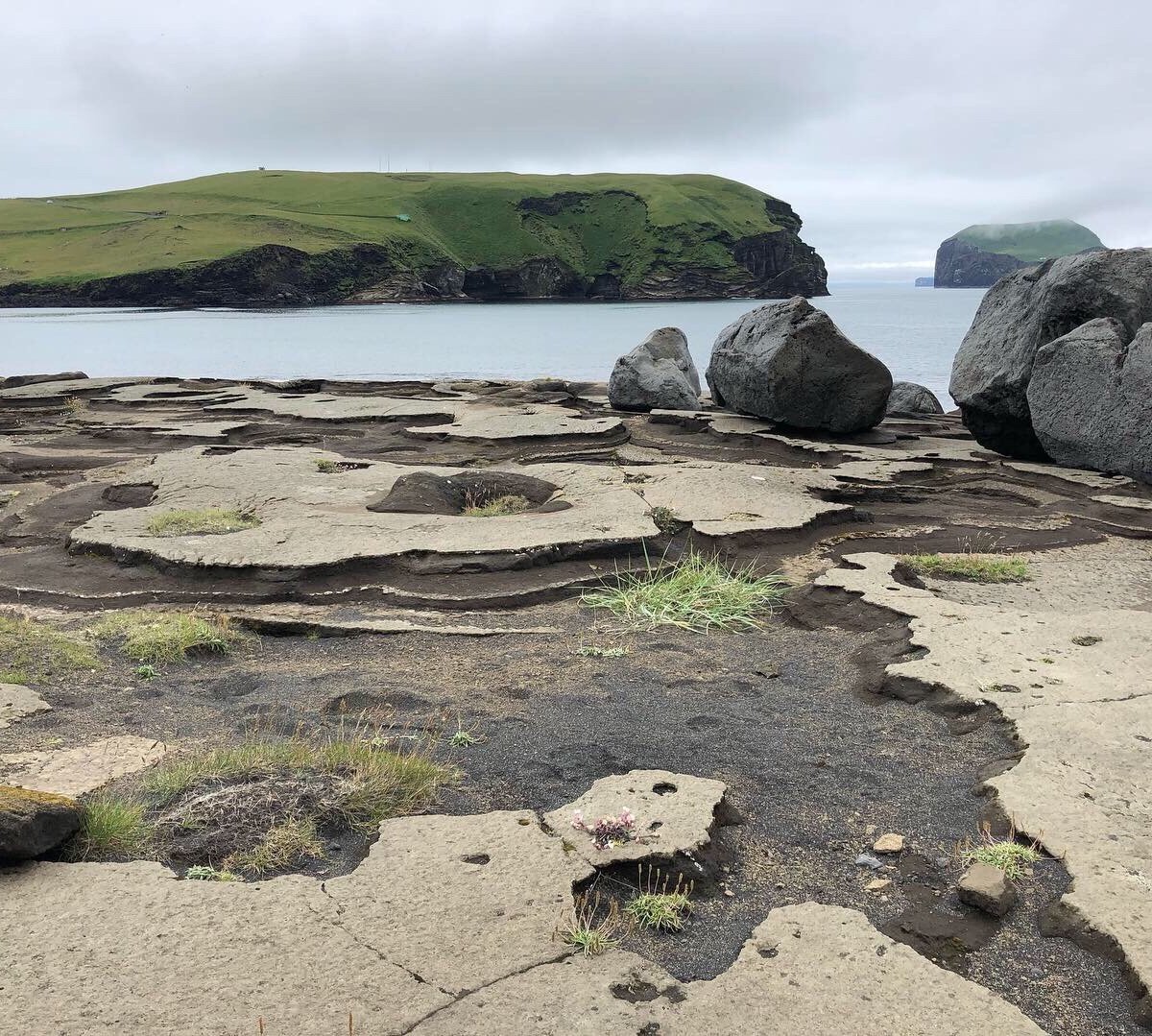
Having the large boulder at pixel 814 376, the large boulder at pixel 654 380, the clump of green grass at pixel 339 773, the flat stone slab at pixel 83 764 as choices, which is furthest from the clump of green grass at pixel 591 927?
the large boulder at pixel 654 380

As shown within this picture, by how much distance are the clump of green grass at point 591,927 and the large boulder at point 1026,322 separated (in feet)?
28.6

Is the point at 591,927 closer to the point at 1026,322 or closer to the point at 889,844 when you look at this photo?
the point at 889,844

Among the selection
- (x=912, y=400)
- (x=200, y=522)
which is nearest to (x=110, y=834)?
(x=200, y=522)

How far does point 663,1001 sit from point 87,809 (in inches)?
68.0

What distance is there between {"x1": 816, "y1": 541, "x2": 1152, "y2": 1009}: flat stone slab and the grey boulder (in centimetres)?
820

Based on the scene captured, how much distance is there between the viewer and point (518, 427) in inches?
460

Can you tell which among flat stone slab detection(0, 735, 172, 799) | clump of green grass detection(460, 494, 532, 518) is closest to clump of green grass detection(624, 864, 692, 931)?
flat stone slab detection(0, 735, 172, 799)

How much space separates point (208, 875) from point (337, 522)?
4294 millimetres

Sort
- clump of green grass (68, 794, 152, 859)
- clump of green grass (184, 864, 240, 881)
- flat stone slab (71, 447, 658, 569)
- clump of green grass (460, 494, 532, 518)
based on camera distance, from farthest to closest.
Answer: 1. clump of green grass (460, 494, 532, 518)
2. flat stone slab (71, 447, 658, 569)
3. clump of green grass (68, 794, 152, 859)
4. clump of green grass (184, 864, 240, 881)

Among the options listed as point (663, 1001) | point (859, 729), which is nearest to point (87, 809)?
point (663, 1001)

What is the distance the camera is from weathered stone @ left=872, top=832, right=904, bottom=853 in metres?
3.04

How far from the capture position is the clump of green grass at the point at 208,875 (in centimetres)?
273

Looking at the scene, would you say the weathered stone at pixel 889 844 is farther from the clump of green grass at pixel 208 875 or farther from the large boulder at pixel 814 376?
the large boulder at pixel 814 376

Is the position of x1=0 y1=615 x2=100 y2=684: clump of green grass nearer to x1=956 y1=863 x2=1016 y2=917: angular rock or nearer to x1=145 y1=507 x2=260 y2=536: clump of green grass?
x1=145 y1=507 x2=260 y2=536: clump of green grass
